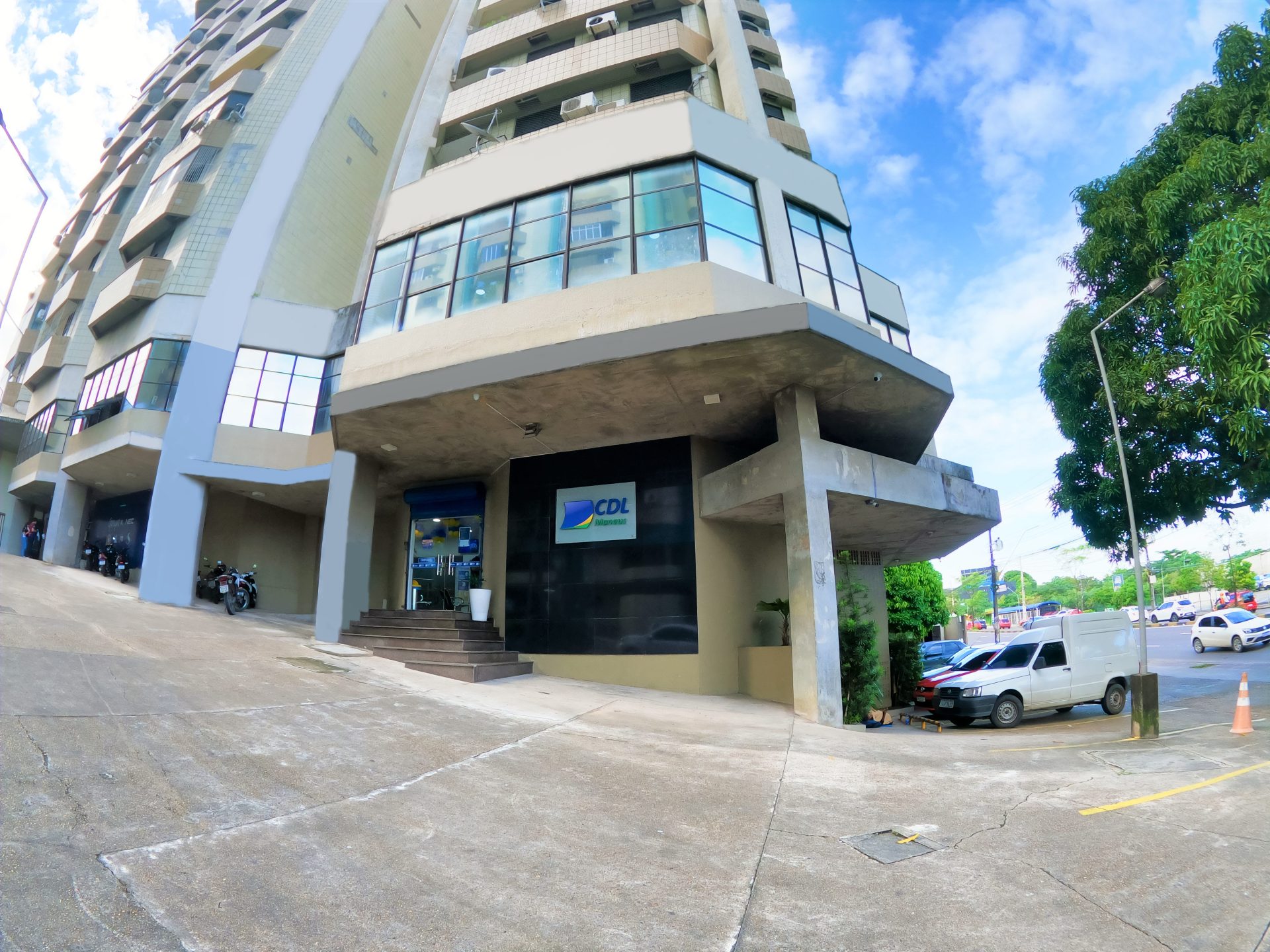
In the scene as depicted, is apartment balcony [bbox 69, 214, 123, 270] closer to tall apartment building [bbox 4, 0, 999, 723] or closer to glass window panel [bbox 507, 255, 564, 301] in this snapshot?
tall apartment building [bbox 4, 0, 999, 723]

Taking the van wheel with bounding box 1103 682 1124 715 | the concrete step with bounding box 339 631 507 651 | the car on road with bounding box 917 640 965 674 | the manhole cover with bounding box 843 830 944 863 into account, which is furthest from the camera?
the car on road with bounding box 917 640 965 674

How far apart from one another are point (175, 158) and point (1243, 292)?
35102 millimetres

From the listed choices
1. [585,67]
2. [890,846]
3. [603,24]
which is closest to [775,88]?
[603,24]

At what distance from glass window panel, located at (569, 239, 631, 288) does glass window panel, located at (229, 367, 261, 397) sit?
1429cm

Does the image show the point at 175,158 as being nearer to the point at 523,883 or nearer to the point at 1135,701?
the point at 523,883

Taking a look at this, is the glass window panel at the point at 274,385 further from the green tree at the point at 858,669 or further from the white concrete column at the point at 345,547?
the green tree at the point at 858,669

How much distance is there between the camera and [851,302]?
1488cm

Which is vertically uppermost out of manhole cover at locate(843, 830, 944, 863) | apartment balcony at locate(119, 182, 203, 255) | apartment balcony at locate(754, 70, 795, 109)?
apartment balcony at locate(754, 70, 795, 109)

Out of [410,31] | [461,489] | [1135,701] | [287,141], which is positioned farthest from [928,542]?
[410,31]

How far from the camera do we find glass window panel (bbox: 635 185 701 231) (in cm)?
1253

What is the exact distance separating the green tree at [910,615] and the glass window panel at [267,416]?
67.8 ft

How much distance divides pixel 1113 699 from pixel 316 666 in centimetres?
1622

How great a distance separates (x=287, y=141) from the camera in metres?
24.7

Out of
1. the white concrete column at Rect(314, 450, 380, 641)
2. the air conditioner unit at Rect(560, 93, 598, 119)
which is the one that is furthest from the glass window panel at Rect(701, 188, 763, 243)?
the white concrete column at Rect(314, 450, 380, 641)
